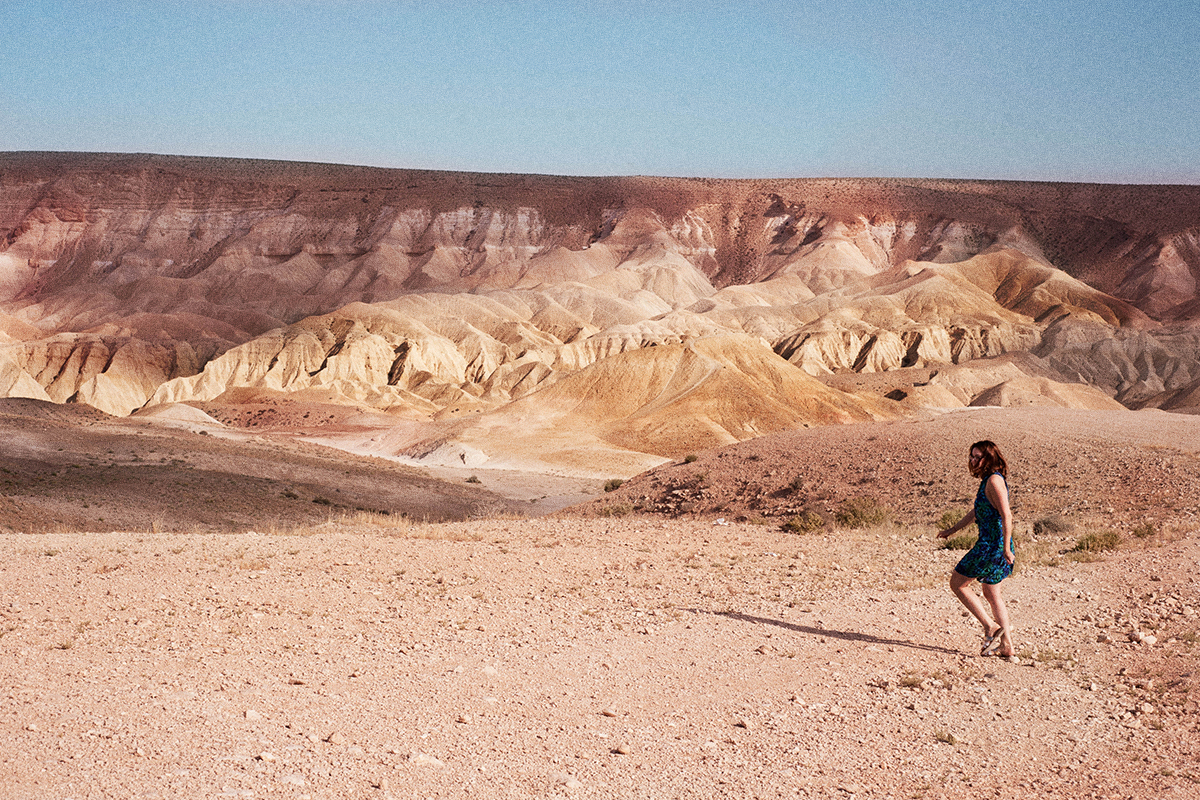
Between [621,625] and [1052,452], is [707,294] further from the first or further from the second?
[621,625]

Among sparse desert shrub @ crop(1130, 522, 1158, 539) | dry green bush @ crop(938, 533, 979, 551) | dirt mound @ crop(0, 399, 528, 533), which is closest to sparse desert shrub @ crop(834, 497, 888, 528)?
dry green bush @ crop(938, 533, 979, 551)

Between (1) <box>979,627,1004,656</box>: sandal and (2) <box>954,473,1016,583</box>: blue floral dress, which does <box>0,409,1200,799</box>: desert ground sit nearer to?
(1) <box>979,627,1004,656</box>: sandal

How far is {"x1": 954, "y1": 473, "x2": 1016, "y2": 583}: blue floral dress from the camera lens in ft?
26.4

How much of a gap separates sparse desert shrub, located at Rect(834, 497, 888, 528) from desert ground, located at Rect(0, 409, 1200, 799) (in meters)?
2.15

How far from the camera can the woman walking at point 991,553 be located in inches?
316

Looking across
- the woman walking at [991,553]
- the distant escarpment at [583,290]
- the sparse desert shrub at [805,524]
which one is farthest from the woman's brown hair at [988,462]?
the distant escarpment at [583,290]

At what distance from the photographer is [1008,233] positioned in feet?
385

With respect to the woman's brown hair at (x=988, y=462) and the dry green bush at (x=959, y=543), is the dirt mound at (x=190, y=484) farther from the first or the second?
the woman's brown hair at (x=988, y=462)

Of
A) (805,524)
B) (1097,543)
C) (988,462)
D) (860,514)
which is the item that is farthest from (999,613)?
(860,514)

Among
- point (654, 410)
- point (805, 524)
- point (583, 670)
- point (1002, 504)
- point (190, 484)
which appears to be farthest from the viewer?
point (654, 410)

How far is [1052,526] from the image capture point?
46.8 feet

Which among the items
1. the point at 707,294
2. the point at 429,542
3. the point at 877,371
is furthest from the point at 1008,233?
the point at 429,542

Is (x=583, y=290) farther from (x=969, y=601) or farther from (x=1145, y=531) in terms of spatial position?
(x=969, y=601)

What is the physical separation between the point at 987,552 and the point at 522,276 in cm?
10645
